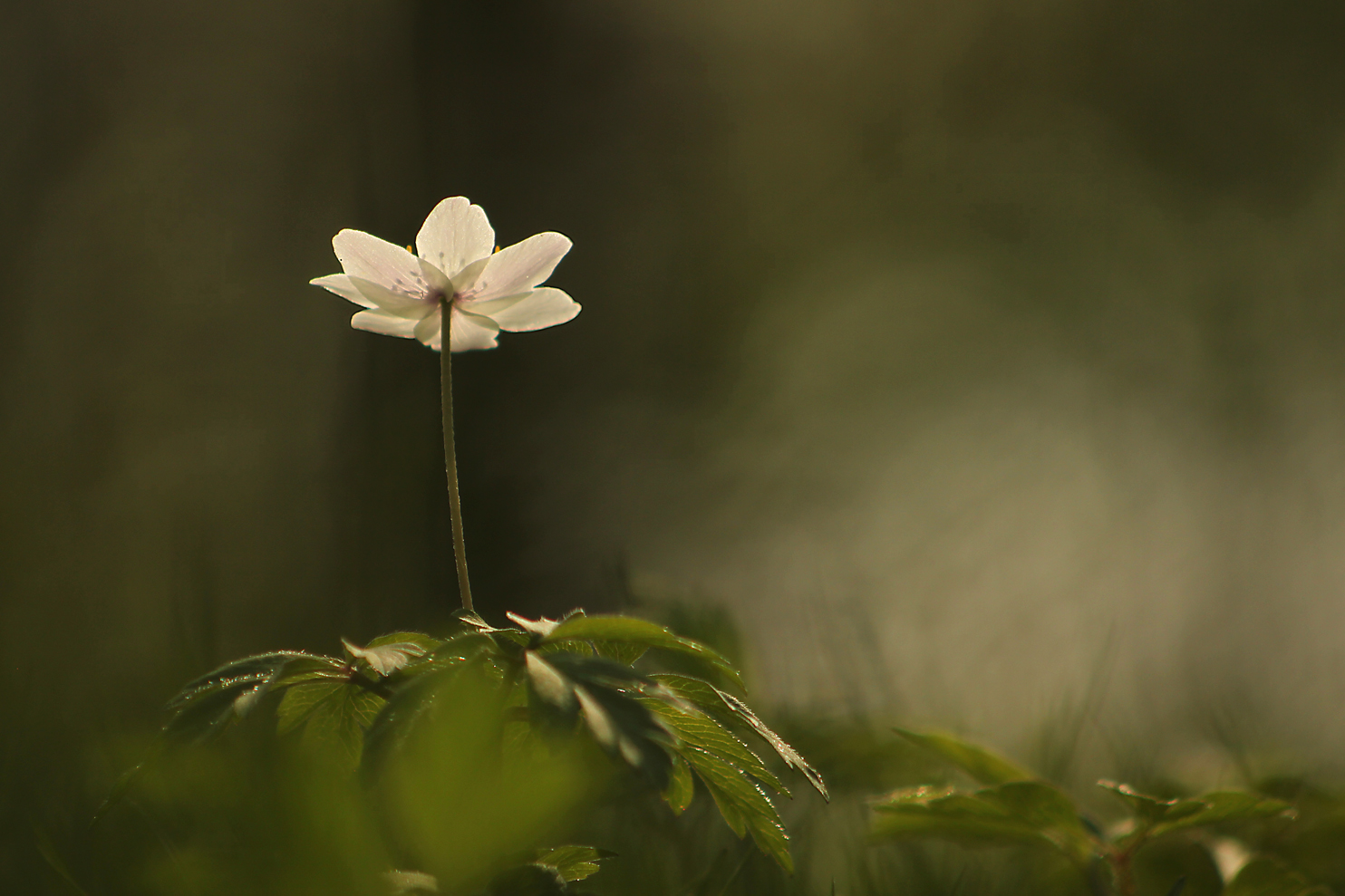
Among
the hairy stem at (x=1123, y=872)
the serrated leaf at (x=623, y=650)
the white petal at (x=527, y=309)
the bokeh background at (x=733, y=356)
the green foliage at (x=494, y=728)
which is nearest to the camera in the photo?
the green foliage at (x=494, y=728)

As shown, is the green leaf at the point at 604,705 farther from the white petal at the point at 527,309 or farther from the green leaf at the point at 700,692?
the white petal at the point at 527,309

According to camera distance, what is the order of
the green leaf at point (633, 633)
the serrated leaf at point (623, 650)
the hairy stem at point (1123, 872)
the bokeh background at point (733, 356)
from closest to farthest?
the green leaf at point (633, 633), the serrated leaf at point (623, 650), the hairy stem at point (1123, 872), the bokeh background at point (733, 356)

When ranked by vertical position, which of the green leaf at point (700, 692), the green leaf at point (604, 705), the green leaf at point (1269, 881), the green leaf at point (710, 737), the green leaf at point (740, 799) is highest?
the green leaf at point (604, 705)

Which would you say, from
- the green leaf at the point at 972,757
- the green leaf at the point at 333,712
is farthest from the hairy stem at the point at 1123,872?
the green leaf at the point at 333,712

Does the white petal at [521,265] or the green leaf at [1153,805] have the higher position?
the white petal at [521,265]

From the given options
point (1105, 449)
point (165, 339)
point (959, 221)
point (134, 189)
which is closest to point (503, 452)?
point (165, 339)

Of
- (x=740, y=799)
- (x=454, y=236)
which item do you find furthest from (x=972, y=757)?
(x=454, y=236)
